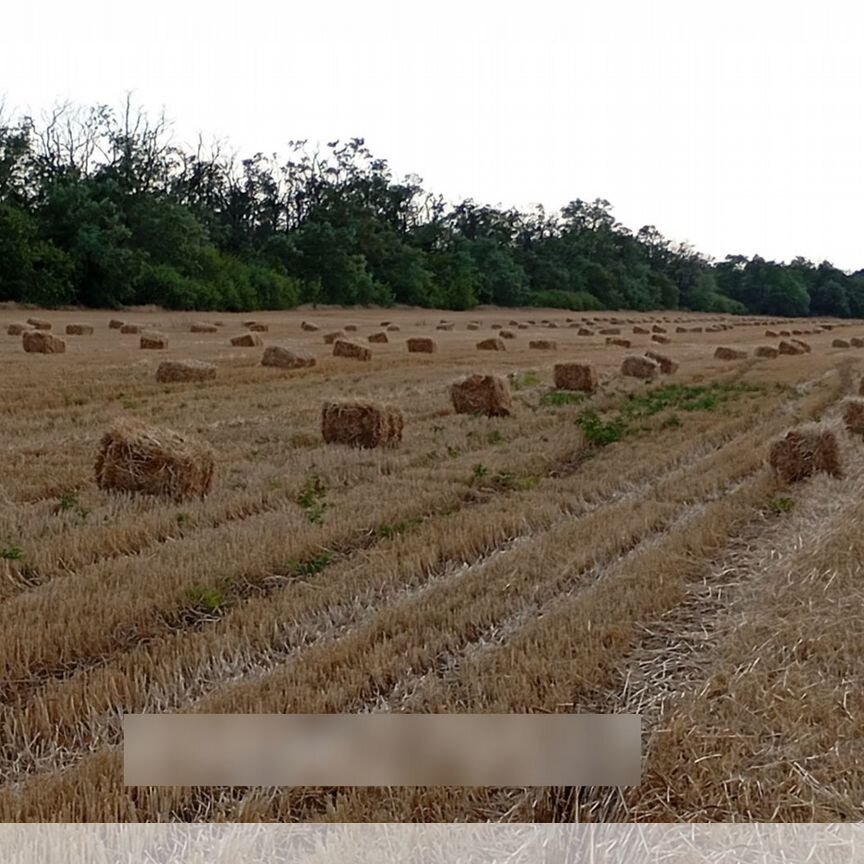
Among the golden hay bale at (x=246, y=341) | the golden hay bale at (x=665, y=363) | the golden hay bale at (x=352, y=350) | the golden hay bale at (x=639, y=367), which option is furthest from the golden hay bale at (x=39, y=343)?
the golden hay bale at (x=665, y=363)

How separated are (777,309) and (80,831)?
855 centimetres

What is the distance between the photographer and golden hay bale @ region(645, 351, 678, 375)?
1331 centimetres

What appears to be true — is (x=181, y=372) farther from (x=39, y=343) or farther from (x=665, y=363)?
(x=665, y=363)

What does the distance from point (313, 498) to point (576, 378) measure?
258 inches

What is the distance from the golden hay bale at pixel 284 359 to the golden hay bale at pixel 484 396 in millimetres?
4547

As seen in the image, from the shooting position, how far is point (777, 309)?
907 centimetres

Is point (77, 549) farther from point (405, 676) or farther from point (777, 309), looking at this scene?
point (777, 309)

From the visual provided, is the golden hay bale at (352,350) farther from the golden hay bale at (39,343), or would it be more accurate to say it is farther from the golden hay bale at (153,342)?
the golden hay bale at (39,343)

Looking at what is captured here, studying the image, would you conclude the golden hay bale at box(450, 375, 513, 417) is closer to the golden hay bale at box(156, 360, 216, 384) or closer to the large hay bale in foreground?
the large hay bale in foreground

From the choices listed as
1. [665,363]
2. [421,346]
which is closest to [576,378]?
[665,363]

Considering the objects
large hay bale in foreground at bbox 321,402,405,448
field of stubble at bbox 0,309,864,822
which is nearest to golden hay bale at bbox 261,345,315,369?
large hay bale in foreground at bbox 321,402,405,448

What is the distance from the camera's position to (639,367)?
41.9 feet

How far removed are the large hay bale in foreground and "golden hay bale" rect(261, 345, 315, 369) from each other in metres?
5.86

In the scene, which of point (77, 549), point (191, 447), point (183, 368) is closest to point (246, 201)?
point (183, 368)
